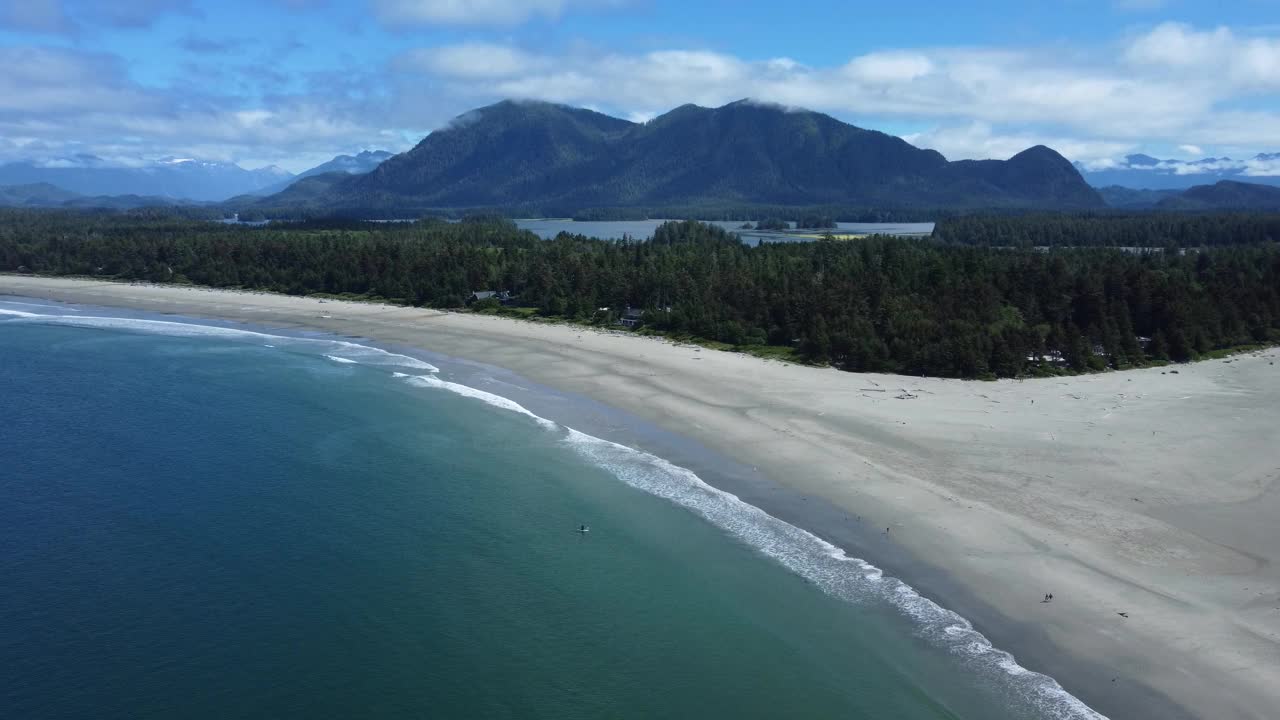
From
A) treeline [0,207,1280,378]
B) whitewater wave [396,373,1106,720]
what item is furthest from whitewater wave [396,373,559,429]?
treeline [0,207,1280,378]

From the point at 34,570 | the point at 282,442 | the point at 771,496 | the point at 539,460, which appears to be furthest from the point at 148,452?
the point at 771,496

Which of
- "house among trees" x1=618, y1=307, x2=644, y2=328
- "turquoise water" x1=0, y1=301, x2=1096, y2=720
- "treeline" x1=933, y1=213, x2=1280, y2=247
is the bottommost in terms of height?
"turquoise water" x1=0, y1=301, x2=1096, y2=720

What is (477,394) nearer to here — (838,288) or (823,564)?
(823,564)

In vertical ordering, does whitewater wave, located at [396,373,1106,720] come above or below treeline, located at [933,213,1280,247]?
below

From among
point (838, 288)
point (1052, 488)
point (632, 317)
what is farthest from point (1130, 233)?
point (1052, 488)

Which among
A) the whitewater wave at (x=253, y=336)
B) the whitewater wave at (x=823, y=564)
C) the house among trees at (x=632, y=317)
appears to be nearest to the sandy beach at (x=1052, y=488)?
the whitewater wave at (x=823, y=564)

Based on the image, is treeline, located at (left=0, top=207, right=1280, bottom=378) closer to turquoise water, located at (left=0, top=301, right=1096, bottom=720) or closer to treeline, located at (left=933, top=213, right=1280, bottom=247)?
turquoise water, located at (left=0, top=301, right=1096, bottom=720)

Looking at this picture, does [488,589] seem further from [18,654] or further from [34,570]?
[34,570]
